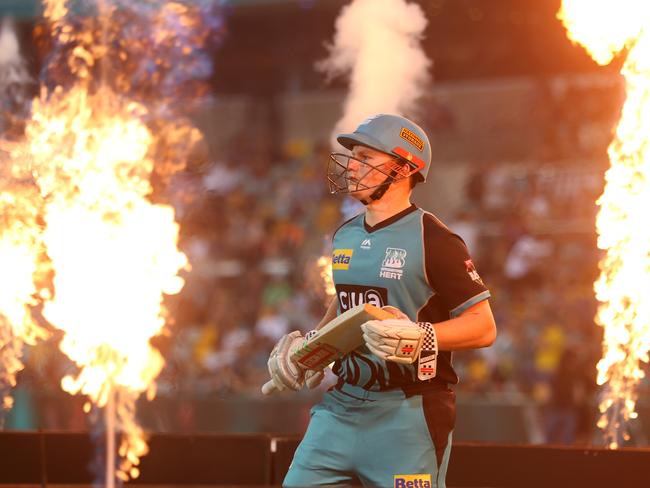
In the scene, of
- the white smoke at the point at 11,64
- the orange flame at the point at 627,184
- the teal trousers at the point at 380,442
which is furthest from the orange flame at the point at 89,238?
the orange flame at the point at 627,184

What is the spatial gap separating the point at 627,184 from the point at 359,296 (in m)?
2.90

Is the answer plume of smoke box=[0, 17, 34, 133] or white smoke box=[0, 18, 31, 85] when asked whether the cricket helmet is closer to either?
plume of smoke box=[0, 17, 34, 133]

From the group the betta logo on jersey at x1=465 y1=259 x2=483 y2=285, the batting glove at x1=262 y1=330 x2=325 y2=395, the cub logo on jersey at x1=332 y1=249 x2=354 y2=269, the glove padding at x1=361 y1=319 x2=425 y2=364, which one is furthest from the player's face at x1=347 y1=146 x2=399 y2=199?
the glove padding at x1=361 y1=319 x2=425 y2=364

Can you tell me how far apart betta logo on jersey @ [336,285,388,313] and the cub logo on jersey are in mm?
92

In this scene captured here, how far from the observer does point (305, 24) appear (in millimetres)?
17906

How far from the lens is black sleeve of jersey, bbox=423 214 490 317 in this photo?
4363 mm

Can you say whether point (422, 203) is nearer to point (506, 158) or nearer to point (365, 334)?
point (506, 158)

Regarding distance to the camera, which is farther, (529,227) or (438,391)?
(529,227)

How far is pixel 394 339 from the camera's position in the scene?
4.10 meters

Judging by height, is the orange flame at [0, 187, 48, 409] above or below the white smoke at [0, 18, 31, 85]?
below

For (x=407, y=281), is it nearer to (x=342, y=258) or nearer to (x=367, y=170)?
(x=342, y=258)

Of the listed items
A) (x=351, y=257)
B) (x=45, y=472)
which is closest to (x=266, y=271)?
(x=45, y=472)

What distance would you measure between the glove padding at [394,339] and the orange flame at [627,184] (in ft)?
10.1

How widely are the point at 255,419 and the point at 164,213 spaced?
4190 millimetres
